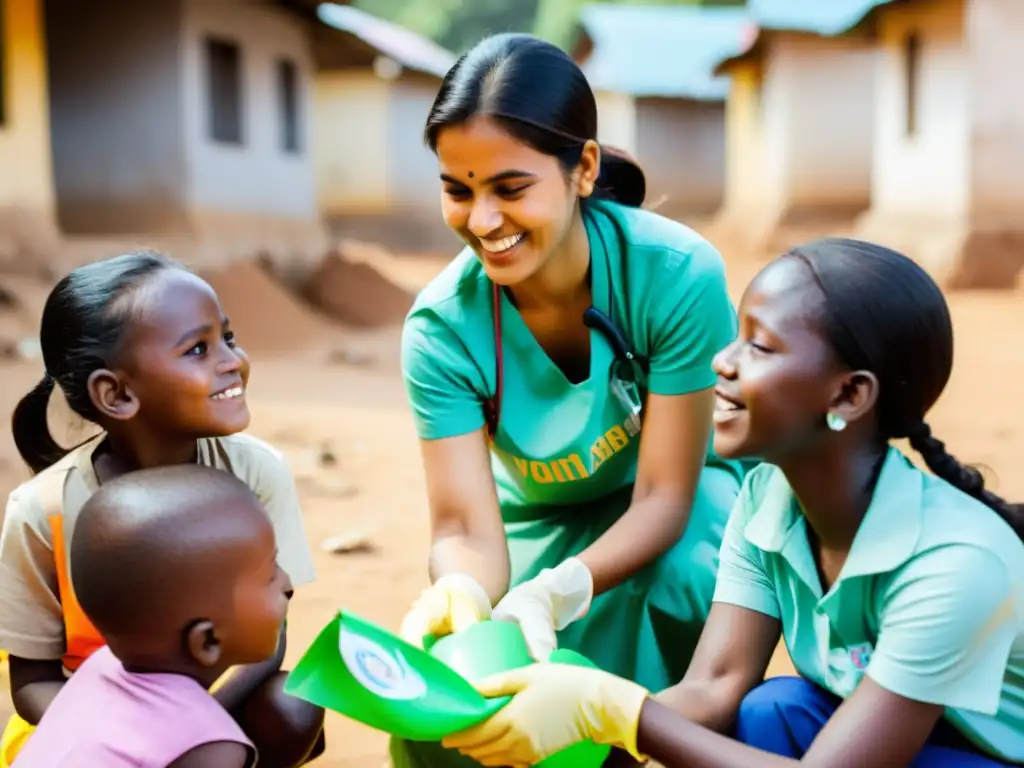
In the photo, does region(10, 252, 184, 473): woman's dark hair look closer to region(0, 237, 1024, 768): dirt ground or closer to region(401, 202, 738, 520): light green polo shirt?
region(401, 202, 738, 520): light green polo shirt

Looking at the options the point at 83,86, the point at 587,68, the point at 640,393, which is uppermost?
the point at 587,68

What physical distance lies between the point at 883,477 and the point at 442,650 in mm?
810

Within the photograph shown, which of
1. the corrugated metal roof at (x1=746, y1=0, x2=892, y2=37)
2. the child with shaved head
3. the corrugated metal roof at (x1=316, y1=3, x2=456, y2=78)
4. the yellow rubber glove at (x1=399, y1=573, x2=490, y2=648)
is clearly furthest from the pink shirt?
the corrugated metal roof at (x1=746, y1=0, x2=892, y2=37)

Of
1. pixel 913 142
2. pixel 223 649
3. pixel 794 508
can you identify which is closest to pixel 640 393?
pixel 794 508

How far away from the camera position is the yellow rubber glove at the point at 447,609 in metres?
2.13

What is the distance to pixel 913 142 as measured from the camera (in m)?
12.7

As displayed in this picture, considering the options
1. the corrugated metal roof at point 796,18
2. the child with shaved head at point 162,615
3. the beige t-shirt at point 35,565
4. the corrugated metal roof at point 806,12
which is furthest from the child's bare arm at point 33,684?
the corrugated metal roof at point 806,12

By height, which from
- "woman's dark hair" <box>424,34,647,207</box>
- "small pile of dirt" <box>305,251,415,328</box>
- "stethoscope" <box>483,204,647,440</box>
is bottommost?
"small pile of dirt" <box>305,251,415,328</box>

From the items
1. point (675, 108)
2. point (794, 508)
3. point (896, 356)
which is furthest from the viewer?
point (675, 108)

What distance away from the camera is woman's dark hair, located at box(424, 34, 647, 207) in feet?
7.18

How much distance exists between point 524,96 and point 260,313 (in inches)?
325

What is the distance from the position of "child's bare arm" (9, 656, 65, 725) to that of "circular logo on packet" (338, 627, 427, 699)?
2.30 ft

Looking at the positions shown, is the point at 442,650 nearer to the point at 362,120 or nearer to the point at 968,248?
the point at 968,248

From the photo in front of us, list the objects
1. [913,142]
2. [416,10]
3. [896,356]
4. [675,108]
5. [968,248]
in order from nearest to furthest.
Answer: [896,356], [968,248], [913,142], [675,108], [416,10]
